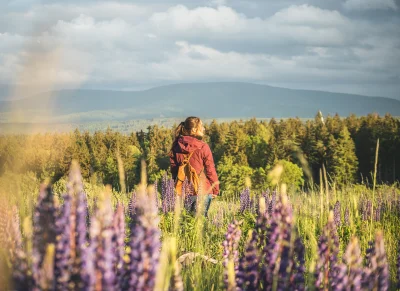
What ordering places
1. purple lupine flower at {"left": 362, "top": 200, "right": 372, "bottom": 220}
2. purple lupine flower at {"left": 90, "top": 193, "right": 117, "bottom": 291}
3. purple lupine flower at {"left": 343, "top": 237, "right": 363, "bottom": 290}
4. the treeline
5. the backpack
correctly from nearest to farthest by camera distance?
purple lupine flower at {"left": 90, "top": 193, "right": 117, "bottom": 291} < purple lupine flower at {"left": 343, "top": 237, "right": 363, "bottom": 290} < purple lupine flower at {"left": 362, "top": 200, "right": 372, "bottom": 220} < the backpack < the treeline

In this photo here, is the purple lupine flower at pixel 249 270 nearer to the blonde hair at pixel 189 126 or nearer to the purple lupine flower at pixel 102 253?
the purple lupine flower at pixel 102 253

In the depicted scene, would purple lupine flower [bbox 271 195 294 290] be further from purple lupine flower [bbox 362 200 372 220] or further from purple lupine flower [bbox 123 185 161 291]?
purple lupine flower [bbox 362 200 372 220]

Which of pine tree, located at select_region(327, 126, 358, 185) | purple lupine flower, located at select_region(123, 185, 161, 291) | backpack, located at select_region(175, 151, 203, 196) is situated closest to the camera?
purple lupine flower, located at select_region(123, 185, 161, 291)

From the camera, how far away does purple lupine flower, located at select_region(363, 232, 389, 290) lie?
2.04 metres

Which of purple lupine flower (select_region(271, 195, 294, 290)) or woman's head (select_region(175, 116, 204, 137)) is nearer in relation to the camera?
purple lupine flower (select_region(271, 195, 294, 290))

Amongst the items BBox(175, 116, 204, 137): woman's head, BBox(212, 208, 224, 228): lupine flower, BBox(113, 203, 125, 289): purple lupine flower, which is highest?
BBox(175, 116, 204, 137): woman's head

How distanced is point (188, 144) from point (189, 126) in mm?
403

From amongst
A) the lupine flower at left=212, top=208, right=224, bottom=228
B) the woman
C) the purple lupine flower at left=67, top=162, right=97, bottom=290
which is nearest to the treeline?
the woman

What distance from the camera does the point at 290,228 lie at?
2066mm

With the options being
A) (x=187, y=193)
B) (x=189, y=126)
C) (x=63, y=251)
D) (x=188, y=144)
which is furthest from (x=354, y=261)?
(x=189, y=126)

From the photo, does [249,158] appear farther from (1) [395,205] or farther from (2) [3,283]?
(2) [3,283]

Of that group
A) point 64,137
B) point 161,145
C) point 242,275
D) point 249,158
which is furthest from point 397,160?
point 242,275

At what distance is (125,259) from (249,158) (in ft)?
229

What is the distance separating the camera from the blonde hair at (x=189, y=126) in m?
9.13
